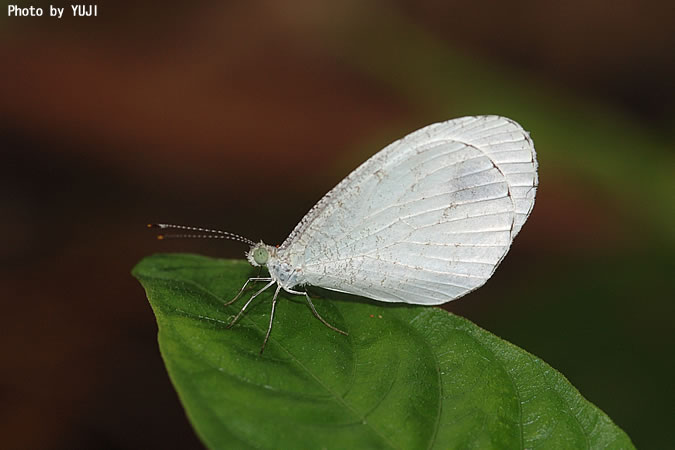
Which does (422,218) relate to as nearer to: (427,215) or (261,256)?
(427,215)

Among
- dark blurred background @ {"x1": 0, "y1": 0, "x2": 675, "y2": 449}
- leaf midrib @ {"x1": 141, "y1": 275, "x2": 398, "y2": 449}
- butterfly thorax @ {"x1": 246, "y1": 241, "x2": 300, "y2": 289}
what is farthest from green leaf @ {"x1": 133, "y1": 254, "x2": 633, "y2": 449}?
dark blurred background @ {"x1": 0, "y1": 0, "x2": 675, "y2": 449}

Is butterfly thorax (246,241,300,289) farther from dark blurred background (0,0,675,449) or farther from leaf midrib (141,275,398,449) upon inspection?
dark blurred background (0,0,675,449)

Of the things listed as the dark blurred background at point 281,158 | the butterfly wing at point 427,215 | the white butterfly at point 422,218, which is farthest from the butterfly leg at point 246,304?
the dark blurred background at point 281,158

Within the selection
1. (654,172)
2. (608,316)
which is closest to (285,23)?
(654,172)

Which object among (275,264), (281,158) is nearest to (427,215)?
(275,264)

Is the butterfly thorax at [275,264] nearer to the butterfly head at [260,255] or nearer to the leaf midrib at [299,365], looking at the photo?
the butterfly head at [260,255]
